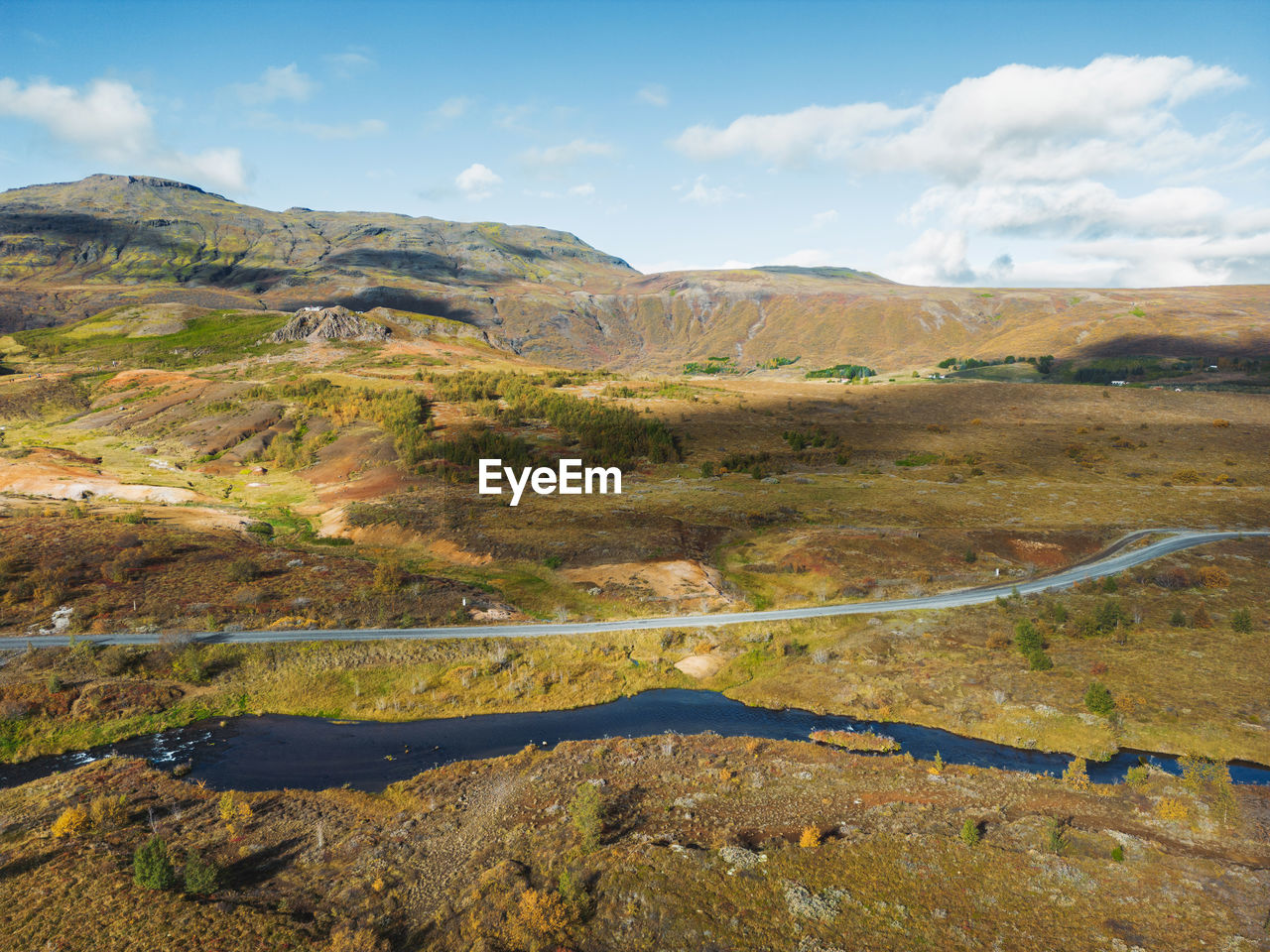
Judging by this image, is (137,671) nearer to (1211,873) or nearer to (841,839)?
(841,839)

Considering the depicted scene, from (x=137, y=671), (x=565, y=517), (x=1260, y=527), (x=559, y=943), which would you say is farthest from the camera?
(x=565, y=517)

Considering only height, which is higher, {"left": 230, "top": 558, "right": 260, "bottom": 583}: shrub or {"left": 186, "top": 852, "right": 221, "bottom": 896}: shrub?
{"left": 230, "top": 558, "right": 260, "bottom": 583}: shrub

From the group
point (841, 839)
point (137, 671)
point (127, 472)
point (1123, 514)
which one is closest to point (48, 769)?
point (137, 671)

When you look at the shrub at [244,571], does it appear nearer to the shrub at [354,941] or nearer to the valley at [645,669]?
the valley at [645,669]

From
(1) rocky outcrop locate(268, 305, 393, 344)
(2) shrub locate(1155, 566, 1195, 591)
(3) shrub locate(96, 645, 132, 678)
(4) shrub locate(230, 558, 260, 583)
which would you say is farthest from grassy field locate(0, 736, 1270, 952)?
(1) rocky outcrop locate(268, 305, 393, 344)

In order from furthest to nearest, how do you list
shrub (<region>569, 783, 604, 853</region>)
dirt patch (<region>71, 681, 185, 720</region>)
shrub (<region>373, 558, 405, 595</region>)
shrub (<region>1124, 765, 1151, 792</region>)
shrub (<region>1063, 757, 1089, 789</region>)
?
shrub (<region>373, 558, 405, 595</region>)
dirt patch (<region>71, 681, 185, 720</region>)
shrub (<region>1063, 757, 1089, 789</region>)
shrub (<region>1124, 765, 1151, 792</region>)
shrub (<region>569, 783, 604, 853</region>)

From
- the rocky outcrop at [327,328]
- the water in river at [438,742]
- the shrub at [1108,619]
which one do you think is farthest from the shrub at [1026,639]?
Answer: the rocky outcrop at [327,328]

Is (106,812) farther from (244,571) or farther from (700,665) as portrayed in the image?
(700,665)

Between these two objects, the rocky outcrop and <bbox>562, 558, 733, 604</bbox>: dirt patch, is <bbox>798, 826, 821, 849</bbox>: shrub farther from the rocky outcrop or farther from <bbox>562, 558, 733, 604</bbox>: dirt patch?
the rocky outcrop
